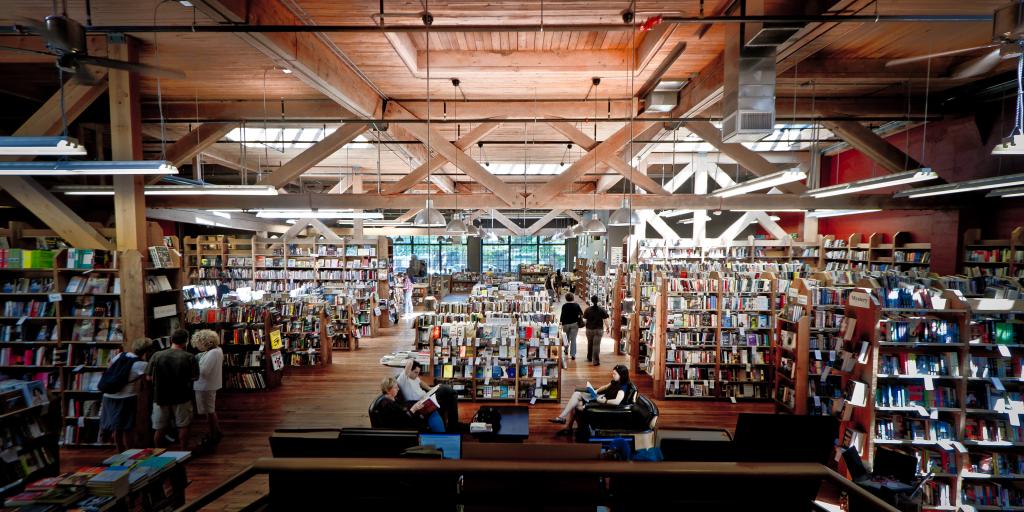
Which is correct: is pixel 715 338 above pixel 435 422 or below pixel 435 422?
above

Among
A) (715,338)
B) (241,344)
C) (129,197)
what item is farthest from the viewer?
(241,344)

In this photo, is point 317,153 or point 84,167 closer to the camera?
point 84,167

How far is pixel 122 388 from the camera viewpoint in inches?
190

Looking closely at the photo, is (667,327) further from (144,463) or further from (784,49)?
(144,463)

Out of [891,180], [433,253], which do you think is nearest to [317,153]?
[891,180]

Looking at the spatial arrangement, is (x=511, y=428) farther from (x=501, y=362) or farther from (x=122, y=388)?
(x=122, y=388)

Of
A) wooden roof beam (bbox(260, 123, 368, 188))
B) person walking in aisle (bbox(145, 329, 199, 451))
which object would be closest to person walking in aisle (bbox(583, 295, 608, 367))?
wooden roof beam (bbox(260, 123, 368, 188))

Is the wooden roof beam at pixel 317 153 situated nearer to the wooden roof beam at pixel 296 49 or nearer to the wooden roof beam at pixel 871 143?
the wooden roof beam at pixel 296 49

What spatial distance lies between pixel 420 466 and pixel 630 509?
123 centimetres

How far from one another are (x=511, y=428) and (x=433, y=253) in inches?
856

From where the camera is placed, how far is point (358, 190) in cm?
1102

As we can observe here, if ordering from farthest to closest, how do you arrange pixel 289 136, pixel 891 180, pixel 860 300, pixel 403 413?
1. pixel 289 136
2. pixel 891 180
3. pixel 860 300
4. pixel 403 413

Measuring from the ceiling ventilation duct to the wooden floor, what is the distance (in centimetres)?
394

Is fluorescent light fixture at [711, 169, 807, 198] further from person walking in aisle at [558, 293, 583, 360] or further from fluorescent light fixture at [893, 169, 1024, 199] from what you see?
person walking in aisle at [558, 293, 583, 360]
